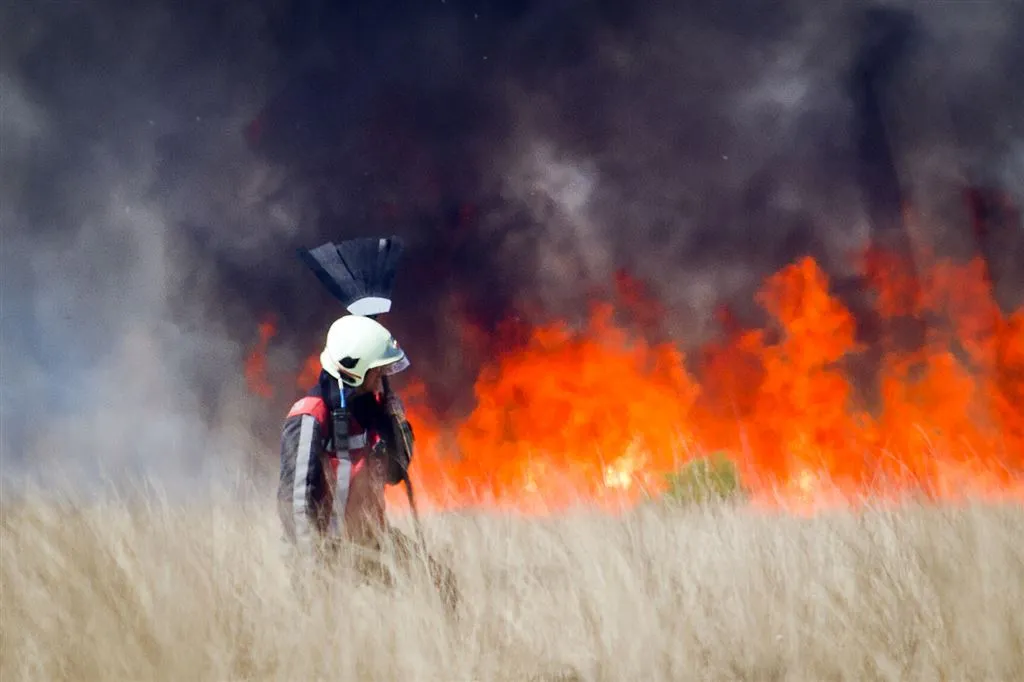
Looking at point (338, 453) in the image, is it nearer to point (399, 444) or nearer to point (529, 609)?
point (399, 444)

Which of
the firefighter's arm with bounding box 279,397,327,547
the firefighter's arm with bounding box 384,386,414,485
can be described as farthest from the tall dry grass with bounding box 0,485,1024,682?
the firefighter's arm with bounding box 384,386,414,485

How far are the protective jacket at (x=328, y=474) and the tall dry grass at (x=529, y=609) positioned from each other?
0.23 meters

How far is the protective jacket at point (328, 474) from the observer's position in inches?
169

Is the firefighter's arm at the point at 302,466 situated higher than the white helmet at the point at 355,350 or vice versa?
the white helmet at the point at 355,350

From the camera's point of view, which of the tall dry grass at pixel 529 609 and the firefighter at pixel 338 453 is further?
the firefighter at pixel 338 453

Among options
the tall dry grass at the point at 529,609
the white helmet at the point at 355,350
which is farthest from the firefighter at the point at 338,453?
the tall dry grass at the point at 529,609

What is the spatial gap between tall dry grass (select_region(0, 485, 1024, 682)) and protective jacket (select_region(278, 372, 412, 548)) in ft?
0.75

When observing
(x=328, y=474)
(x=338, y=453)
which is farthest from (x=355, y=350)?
(x=328, y=474)

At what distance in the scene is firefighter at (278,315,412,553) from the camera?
4.30 metres

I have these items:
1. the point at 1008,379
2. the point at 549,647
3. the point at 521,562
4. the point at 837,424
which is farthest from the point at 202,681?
the point at 1008,379

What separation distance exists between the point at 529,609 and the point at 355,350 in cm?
153

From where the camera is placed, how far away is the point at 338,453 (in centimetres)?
443

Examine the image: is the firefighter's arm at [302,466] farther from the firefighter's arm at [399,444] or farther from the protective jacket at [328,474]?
the firefighter's arm at [399,444]

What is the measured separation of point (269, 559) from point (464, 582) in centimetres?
94
